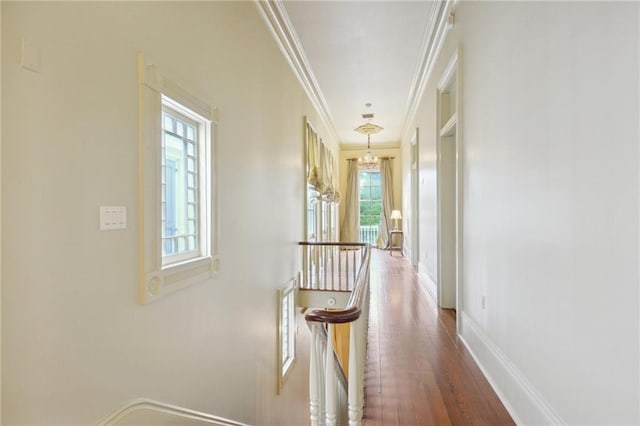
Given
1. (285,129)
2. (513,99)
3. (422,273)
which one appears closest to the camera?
(513,99)

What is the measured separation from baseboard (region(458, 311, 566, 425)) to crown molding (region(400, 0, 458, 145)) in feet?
11.1

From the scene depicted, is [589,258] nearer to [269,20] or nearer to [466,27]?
[466,27]

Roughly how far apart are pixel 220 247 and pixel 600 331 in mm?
2474

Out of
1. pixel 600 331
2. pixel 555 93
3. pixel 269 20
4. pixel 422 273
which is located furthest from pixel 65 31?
pixel 422 273

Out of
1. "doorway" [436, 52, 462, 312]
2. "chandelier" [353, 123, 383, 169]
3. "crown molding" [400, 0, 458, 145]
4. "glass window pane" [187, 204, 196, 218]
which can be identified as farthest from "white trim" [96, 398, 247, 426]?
"chandelier" [353, 123, 383, 169]

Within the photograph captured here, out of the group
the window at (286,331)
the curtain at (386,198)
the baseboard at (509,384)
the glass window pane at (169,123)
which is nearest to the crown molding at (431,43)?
the glass window pane at (169,123)

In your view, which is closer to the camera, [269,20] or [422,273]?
[269,20]

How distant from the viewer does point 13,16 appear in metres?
1.21

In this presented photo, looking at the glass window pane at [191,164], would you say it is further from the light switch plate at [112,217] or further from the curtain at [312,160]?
the curtain at [312,160]

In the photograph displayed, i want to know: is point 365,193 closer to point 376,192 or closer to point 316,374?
point 376,192

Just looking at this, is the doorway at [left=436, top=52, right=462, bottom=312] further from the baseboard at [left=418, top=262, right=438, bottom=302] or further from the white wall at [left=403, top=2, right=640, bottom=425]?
the white wall at [left=403, top=2, right=640, bottom=425]

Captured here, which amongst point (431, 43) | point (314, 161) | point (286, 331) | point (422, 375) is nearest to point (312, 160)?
point (314, 161)

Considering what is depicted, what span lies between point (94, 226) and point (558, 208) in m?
2.30

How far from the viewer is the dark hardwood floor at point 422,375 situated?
211 centimetres
